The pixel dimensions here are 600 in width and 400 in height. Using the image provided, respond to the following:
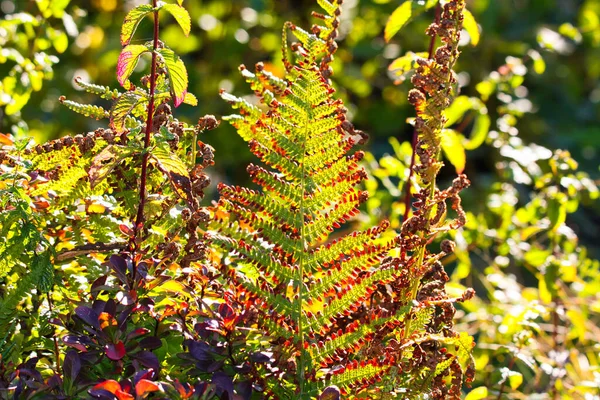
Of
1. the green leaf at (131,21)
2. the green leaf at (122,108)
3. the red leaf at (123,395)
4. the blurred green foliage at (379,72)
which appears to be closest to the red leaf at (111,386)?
the red leaf at (123,395)

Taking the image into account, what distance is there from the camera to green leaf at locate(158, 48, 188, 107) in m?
1.25

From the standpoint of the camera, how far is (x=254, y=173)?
4.29 feet

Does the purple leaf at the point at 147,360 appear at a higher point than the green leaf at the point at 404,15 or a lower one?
lower

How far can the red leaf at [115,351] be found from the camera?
47.1 inches

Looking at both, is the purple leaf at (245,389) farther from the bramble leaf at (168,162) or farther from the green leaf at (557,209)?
the green leaf at (557,209)

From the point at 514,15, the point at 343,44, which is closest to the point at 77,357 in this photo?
the point at 343,44

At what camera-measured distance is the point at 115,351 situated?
1.20 m

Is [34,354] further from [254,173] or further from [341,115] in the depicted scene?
[341,115]

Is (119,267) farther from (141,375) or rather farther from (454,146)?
(454,146)

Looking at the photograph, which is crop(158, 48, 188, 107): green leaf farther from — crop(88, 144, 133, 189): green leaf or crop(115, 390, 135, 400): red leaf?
crop(115, 390, 135, 400): red leaf

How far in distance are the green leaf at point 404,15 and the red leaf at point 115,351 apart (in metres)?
0.98

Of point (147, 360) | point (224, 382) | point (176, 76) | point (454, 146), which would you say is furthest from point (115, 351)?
point (454, 146)

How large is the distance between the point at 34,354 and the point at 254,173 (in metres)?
0.56

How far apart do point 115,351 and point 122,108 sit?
352 mm
